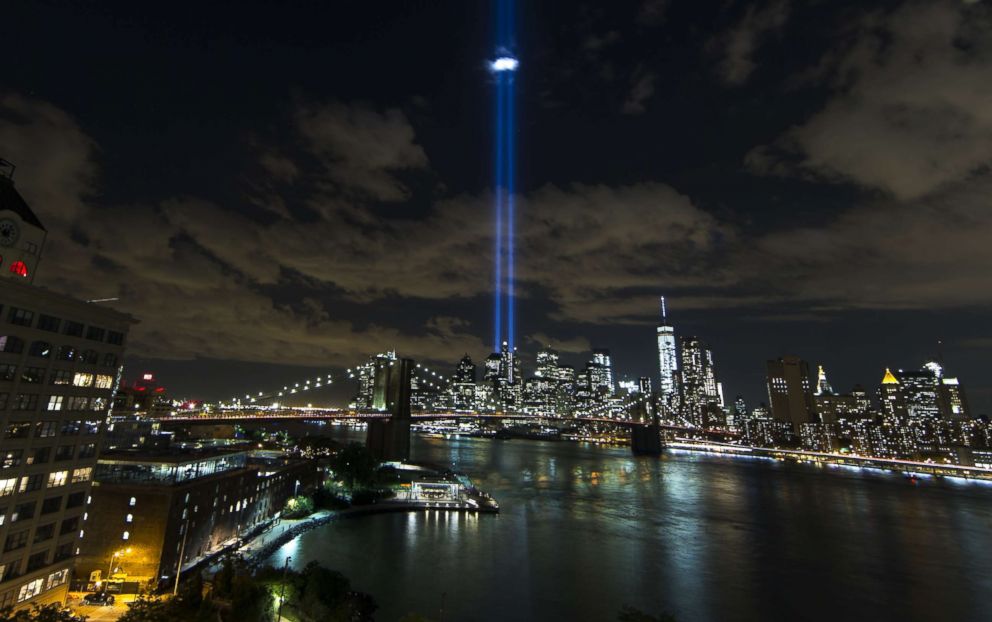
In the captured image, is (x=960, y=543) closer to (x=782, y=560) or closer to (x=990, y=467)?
(x=782, y=560)

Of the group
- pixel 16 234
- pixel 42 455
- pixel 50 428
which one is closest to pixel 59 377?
pixel 50 428

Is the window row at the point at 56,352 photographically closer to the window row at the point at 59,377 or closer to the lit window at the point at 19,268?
the window row at the point at 59,377

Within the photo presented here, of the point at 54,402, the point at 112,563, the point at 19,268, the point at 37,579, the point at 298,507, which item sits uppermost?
the point at 19,268

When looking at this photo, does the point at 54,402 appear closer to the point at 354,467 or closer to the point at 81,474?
the point at 81,474

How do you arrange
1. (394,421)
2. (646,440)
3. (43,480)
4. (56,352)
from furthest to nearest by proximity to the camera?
(646,440) → (394,421) → (56,352) → (43,480)

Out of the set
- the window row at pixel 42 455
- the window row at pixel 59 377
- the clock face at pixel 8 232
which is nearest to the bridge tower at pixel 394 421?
the window row at pixel 59 377
